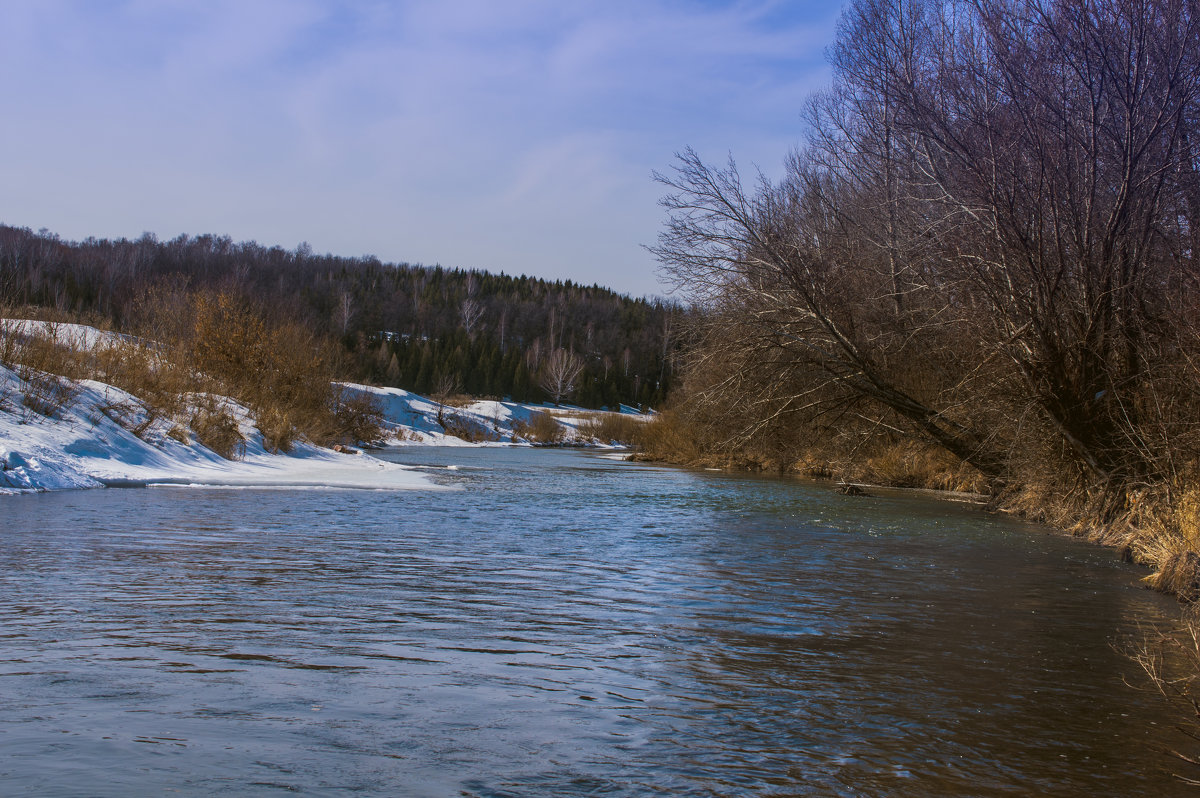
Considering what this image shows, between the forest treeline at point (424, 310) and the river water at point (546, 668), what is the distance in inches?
2870

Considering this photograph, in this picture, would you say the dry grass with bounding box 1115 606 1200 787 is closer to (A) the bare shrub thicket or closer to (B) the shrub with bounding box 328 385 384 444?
(A) the bare shrub thicket

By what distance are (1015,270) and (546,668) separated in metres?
11.2

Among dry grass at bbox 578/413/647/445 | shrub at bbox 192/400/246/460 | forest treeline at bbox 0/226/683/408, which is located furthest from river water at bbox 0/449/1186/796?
forest treeline at bbox 0/226/683/408

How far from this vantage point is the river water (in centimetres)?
340

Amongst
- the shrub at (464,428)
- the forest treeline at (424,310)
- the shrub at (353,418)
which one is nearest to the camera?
the shrub at (353,418)

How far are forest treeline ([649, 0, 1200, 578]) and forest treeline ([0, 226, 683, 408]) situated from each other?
65.3 meters

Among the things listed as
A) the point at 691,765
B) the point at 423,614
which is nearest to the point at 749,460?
the point at 423,614

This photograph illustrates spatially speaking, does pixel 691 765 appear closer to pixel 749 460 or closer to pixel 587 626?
pixel 587 626

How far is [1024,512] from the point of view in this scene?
15.5 meters

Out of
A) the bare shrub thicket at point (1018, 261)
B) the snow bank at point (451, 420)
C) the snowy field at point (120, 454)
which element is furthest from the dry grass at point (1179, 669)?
the snow bank at point (451, 420)

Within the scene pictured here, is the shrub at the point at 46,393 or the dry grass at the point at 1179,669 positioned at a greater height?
the shrub at the point at 46,393

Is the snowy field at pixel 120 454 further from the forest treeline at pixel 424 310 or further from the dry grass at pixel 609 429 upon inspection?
the forest treeline at pixel 424 310

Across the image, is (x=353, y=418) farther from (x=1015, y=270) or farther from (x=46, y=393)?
(x=1015, y=270)

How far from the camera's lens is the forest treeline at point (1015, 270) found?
1198 centimetres
